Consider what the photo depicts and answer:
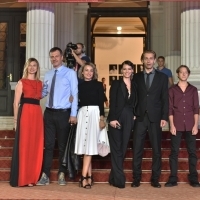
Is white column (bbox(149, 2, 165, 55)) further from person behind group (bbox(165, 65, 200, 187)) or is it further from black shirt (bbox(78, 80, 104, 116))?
black shirt (bbox(78, 80, 104, 116))

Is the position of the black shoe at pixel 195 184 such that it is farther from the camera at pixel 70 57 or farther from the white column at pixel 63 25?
the white column at pixel 63 25

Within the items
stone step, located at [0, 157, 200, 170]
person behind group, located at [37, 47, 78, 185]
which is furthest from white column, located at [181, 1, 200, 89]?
person behind group, located at [37, 47, 78, 185]

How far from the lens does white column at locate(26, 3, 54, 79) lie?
33.5 feet

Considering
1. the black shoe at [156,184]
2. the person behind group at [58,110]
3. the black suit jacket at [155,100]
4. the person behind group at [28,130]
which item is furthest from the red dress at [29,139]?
the black shoe at [156,184]

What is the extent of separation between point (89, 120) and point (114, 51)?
1054 centimetres

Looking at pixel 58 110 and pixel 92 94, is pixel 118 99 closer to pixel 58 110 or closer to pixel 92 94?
pixel 92 94

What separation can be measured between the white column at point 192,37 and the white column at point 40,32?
9.97 ft

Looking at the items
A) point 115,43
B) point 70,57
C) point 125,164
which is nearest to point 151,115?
point 125,164

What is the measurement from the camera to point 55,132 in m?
7.25

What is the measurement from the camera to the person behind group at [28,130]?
7.09m

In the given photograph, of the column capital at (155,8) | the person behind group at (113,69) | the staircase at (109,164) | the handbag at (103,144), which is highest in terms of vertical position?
the column capital at (155,8)

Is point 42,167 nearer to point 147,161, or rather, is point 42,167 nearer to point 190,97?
point 147,161

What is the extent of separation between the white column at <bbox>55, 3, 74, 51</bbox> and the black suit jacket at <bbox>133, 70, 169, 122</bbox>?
18.9 ft

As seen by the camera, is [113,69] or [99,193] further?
[113,69]
